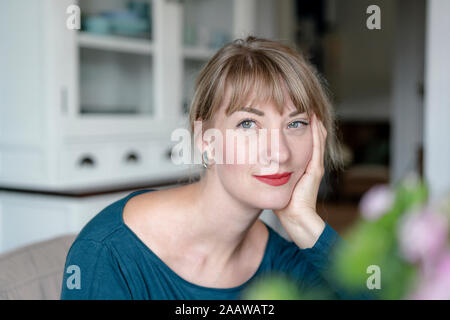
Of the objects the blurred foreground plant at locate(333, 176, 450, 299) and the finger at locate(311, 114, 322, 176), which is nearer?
the blurred foreground plant at locate(333, 176, 450, 299)

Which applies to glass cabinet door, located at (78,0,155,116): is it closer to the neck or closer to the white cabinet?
the white cabinet

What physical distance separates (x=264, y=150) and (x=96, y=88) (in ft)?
5.46

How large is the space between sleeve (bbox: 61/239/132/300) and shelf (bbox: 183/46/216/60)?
1.83m

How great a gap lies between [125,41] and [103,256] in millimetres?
1644

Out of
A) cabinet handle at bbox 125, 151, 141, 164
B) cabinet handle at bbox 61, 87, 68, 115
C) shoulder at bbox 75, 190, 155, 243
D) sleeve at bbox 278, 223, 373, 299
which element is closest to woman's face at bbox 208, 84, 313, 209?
sleeve at bbox 278, 223, 373, 299

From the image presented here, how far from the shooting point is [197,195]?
1.15 meters

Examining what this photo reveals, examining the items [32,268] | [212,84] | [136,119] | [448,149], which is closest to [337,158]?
[212,84]

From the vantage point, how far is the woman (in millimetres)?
954

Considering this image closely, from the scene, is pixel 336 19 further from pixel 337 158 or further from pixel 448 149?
pixel 337 158

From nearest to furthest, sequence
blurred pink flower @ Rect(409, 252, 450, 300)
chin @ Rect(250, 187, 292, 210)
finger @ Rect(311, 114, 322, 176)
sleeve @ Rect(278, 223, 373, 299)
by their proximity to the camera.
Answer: blurred pink flower @ Rect(409, 252, 450, 300)
sleeve @ Rect(278, 223, 373, 299)
chin @ Rect(250, 187, 292, 210)
finger @ Rect(311, 114, 322, 176)

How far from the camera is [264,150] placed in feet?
3.00

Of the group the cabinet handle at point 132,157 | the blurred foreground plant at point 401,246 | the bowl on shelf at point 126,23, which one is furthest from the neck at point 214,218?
the bowl on shelf at point 126,23

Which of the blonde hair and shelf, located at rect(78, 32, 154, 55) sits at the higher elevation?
shelf, located at rect(78, 32, 154, 55)

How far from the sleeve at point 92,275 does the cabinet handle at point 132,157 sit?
4.91 ft
